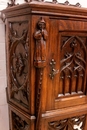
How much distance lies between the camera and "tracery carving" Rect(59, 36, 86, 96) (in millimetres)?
785

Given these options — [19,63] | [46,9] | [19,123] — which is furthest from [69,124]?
[46,9]

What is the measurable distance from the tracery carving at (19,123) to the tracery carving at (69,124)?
0.14 m

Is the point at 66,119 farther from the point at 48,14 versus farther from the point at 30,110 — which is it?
the point at 48,14

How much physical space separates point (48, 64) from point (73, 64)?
15 centimetres

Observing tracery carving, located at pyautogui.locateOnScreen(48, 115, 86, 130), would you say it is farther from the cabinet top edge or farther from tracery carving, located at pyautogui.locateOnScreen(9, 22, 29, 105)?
the cabinet top edge

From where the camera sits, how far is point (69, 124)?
881mm

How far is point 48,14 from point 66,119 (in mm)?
541

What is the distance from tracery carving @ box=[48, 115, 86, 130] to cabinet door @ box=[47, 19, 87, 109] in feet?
0.30

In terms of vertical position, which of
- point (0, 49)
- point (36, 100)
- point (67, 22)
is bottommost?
point (36, 100)

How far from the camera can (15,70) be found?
2.89 ft

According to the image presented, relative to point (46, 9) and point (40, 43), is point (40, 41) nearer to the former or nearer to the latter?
point (40, 43)

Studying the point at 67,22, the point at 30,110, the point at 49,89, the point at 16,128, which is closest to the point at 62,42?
the point at 67,22

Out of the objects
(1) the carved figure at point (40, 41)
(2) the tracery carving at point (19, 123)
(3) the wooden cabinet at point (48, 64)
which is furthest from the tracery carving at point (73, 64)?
(2) the tracery carving at point (19, 123)

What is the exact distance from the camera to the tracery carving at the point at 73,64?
78cm
